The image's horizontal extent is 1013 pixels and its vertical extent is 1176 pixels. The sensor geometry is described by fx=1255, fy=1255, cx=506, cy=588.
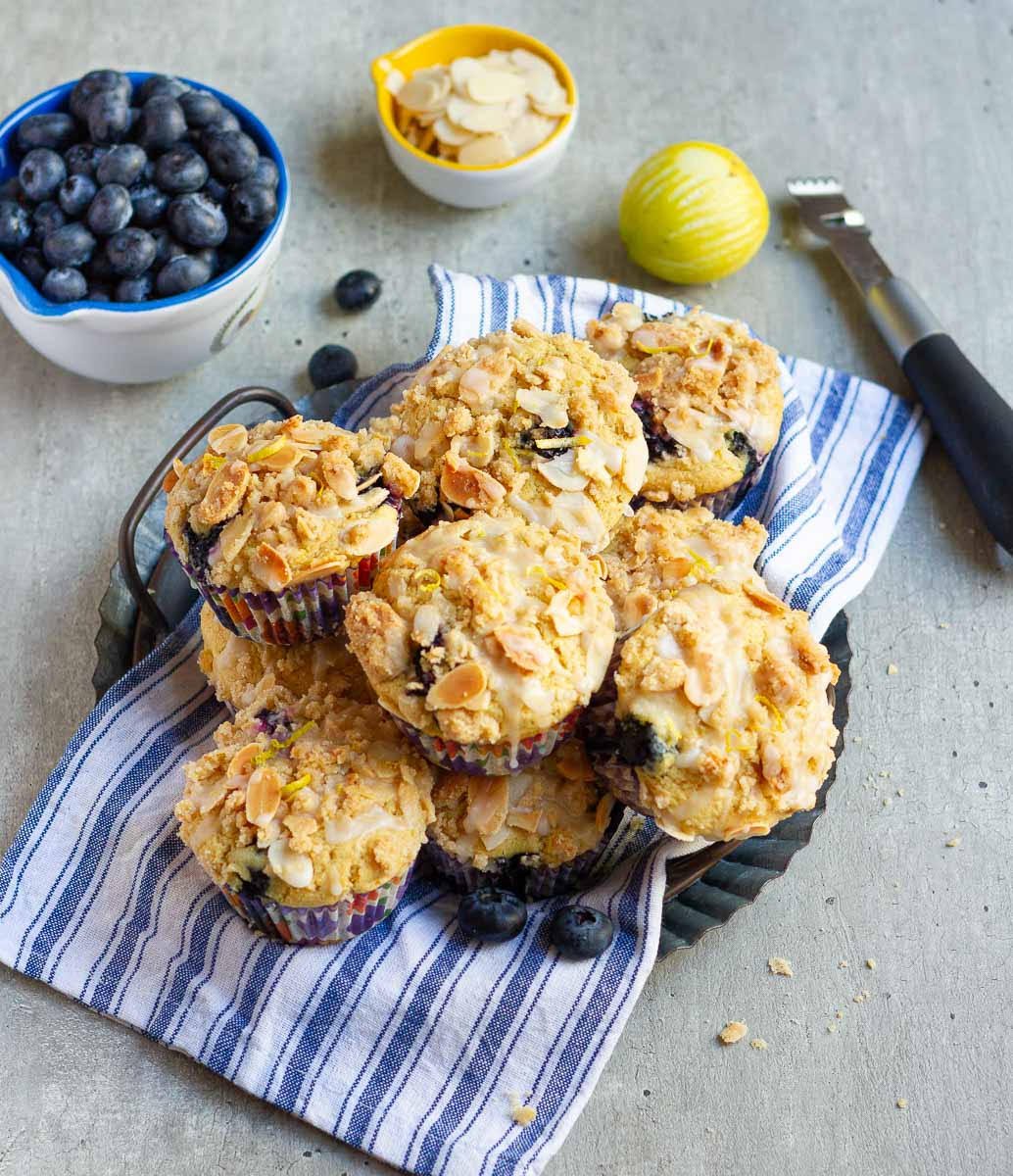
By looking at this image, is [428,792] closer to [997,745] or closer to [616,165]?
[997,745]

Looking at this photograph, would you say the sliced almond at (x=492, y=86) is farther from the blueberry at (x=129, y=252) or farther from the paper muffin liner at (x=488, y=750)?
the paper muffin liner at (x=488, y=750)

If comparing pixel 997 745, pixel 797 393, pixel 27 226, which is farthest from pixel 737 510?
pixel 27 226

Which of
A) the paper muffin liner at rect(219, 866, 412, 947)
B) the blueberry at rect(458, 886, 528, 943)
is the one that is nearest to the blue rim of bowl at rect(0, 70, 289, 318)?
the paper muffin liner at rect(219, 866, 412, 947)

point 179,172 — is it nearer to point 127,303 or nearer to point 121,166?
point 121,166

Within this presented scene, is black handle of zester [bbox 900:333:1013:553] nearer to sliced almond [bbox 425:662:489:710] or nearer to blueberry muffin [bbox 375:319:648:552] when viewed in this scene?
blueberry muffin [bbox 375:319:648:552]

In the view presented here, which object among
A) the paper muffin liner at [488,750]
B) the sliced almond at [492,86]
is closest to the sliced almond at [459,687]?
the paper muffin liner at [488,750]

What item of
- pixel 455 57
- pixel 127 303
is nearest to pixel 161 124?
pixel 127 303
